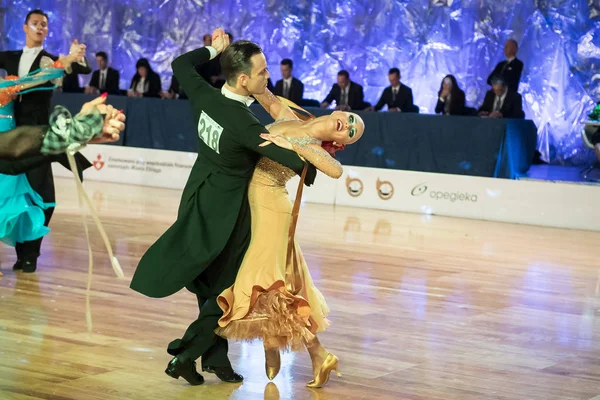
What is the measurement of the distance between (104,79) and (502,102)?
6.96 m

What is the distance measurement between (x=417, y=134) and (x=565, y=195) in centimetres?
201

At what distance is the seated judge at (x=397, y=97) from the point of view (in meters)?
13.0

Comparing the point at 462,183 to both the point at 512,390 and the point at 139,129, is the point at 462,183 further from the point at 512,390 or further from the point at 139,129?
the point at 512,390

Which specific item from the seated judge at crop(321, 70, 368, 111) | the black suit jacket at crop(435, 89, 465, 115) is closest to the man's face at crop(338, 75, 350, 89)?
the seated judge at crop(321, 70, 368, 111)

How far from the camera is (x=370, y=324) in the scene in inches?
211

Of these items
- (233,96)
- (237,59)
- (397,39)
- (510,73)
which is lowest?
(233,96)

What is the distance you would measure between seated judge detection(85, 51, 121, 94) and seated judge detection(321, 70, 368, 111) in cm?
384

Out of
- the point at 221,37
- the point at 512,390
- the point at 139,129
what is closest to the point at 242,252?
the point at 221,37

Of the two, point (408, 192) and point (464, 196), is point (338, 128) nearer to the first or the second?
point (464, 196)

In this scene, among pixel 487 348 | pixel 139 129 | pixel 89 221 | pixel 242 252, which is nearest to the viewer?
pixel 242 252

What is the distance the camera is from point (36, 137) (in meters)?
2.74

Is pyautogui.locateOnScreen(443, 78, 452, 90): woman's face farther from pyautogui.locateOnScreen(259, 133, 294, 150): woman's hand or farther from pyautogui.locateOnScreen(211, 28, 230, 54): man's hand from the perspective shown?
pyautogui.locateOnScreen(259, 133, 294, 150): woman's hand

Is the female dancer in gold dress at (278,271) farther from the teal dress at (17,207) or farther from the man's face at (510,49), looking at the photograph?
the man's face at (510,49)

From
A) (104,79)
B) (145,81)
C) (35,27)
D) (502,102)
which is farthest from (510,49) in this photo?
(35,27)
